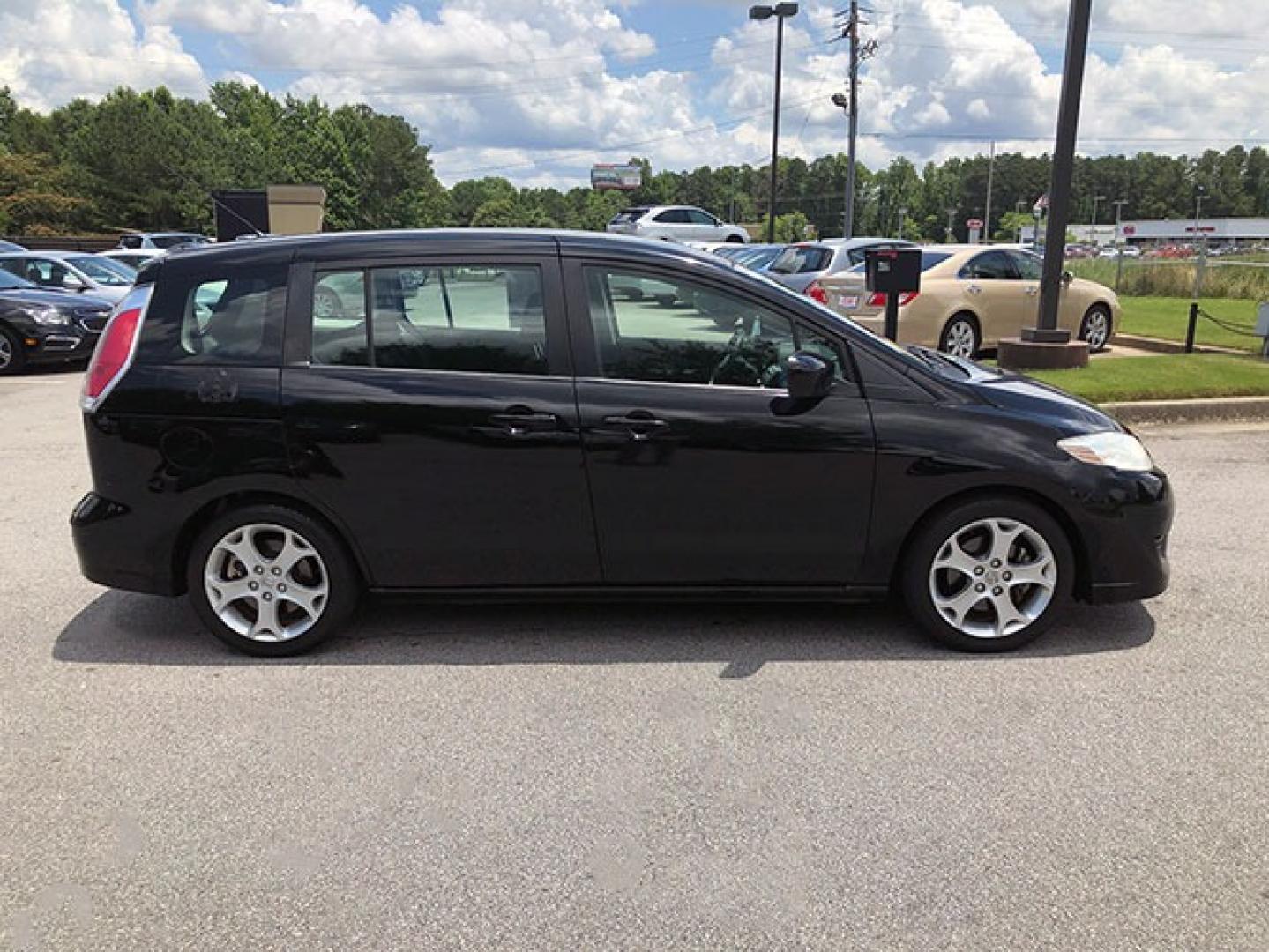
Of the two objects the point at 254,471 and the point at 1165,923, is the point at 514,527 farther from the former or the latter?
the point at 1165,923

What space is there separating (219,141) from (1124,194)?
135m

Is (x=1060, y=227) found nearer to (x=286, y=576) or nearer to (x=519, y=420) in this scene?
(x=519, y=420)

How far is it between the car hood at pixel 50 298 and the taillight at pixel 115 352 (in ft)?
36.4

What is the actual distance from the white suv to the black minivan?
2550 centimetres

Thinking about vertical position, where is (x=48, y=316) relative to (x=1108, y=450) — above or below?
below

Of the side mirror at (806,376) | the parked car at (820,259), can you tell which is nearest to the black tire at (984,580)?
the side mirror at (806,376)

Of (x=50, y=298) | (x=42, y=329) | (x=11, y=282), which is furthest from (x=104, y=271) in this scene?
(x=42, y=329)

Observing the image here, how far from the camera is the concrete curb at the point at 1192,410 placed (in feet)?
30.8

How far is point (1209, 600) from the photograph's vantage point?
485 centimetres

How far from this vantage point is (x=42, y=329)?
13375 mm

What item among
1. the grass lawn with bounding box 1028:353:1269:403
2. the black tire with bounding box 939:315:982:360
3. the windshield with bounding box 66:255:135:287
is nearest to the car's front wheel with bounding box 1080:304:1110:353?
the grass lawn with bounding box 1028:353:1269:403

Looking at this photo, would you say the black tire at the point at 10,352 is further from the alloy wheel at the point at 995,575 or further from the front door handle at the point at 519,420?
the alloy wheel at the point at 995,575

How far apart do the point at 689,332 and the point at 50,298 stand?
12.8 meters

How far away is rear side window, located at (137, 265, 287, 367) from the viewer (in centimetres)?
410
